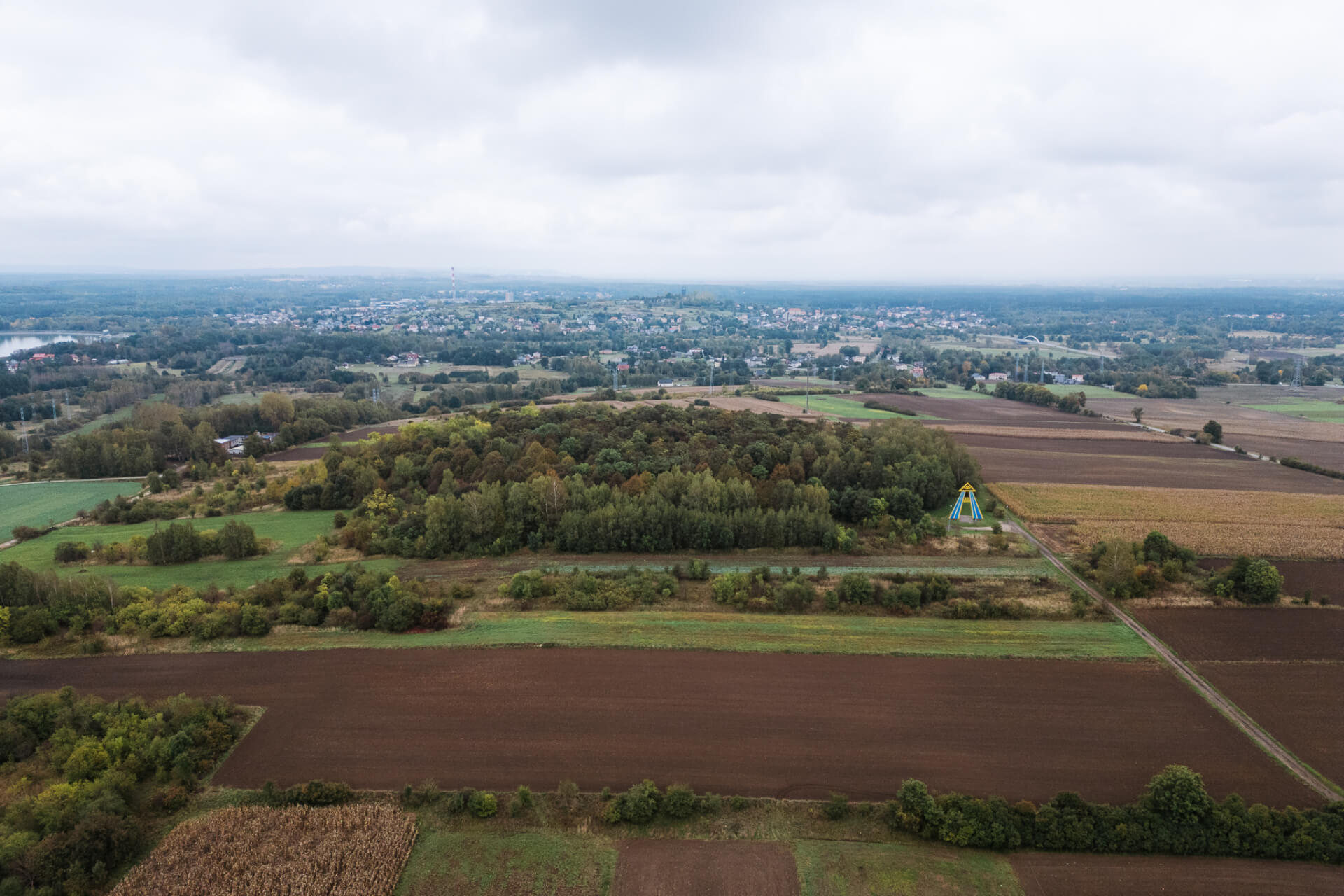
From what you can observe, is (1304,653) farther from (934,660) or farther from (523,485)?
(523,485)

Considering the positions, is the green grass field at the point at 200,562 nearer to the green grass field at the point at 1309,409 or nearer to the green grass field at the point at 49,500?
the green grass field at the point at 49,500

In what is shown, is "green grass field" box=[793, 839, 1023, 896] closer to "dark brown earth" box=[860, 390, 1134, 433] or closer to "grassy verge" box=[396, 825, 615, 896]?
"grassy verge" box=[396, 825, 615, 896]

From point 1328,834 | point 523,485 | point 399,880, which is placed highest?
point 523,485

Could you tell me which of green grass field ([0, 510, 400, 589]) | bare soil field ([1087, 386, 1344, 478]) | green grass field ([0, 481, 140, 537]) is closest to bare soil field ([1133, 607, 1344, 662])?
bare soil field ([1087, 386, 1344, 478])

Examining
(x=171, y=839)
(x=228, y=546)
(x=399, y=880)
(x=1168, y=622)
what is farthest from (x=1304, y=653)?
(x=228, y=546)

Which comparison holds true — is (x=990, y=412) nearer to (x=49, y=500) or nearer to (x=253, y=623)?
(x=253, y=623)
